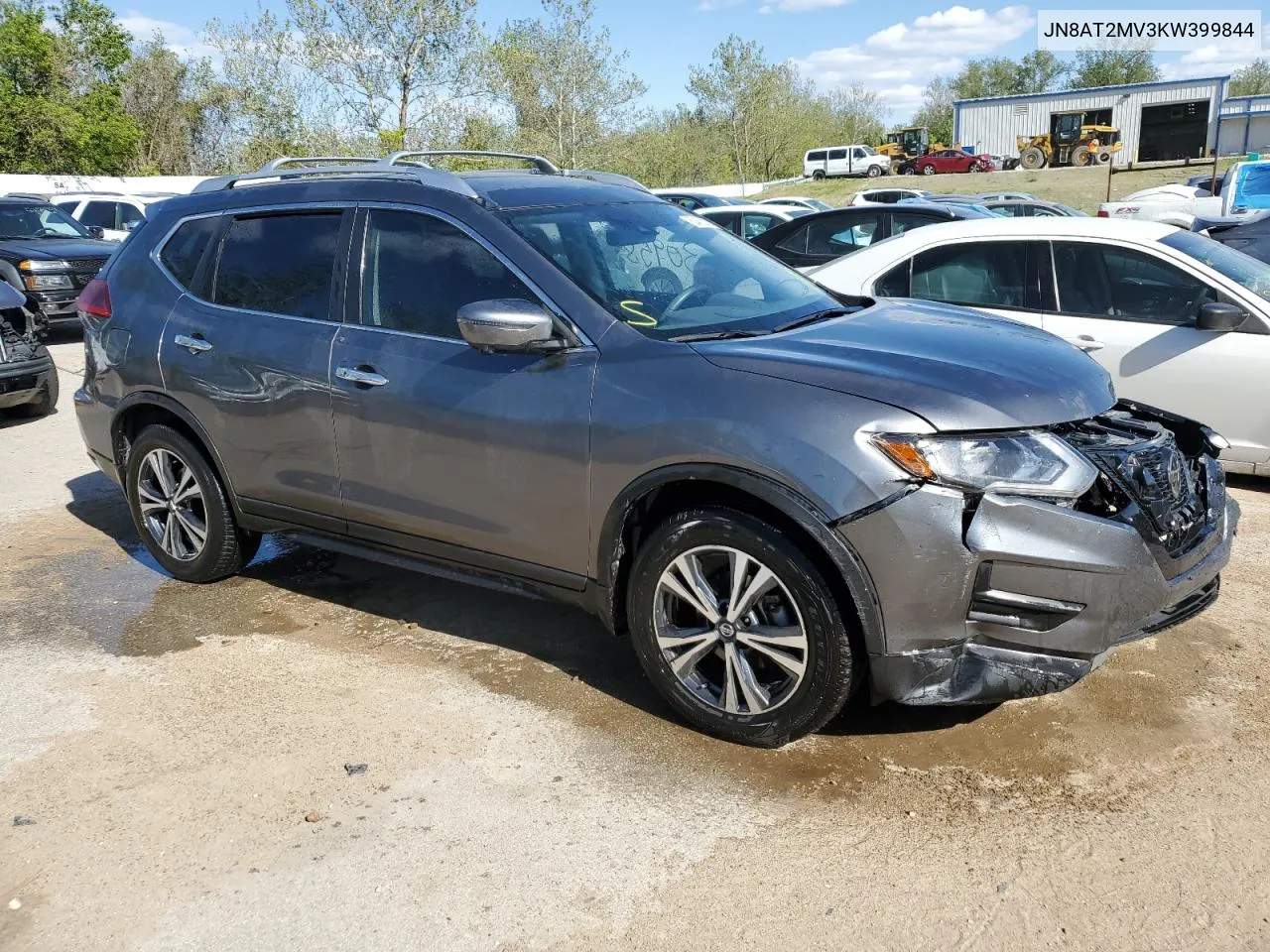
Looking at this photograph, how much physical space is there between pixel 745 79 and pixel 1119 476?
51.7 metres

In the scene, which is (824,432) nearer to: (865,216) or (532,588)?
(532,588)

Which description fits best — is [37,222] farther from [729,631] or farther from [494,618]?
[729,631]

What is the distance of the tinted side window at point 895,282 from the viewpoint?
23.2 ft

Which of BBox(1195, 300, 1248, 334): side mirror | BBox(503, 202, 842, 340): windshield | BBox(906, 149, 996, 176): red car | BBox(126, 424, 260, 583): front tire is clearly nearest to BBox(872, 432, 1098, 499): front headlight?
BBox(503, 202, 842, 340): windshield

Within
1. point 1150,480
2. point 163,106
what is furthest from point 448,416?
point 163,106

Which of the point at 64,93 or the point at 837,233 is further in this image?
the point at 64,93

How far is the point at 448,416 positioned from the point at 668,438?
95 cm

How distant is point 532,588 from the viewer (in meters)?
4.02

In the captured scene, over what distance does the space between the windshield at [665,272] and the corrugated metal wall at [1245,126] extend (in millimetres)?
60112

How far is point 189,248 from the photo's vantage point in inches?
199

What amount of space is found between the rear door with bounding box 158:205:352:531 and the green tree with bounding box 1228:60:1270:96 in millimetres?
97126

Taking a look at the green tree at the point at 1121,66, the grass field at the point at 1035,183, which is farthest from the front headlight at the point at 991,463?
the green tree at the point at 1121,66

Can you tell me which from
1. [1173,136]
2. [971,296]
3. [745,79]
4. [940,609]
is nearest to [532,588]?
[940,609]

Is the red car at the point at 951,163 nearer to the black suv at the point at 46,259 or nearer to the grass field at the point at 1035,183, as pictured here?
the grass field at the point at 1035,183
